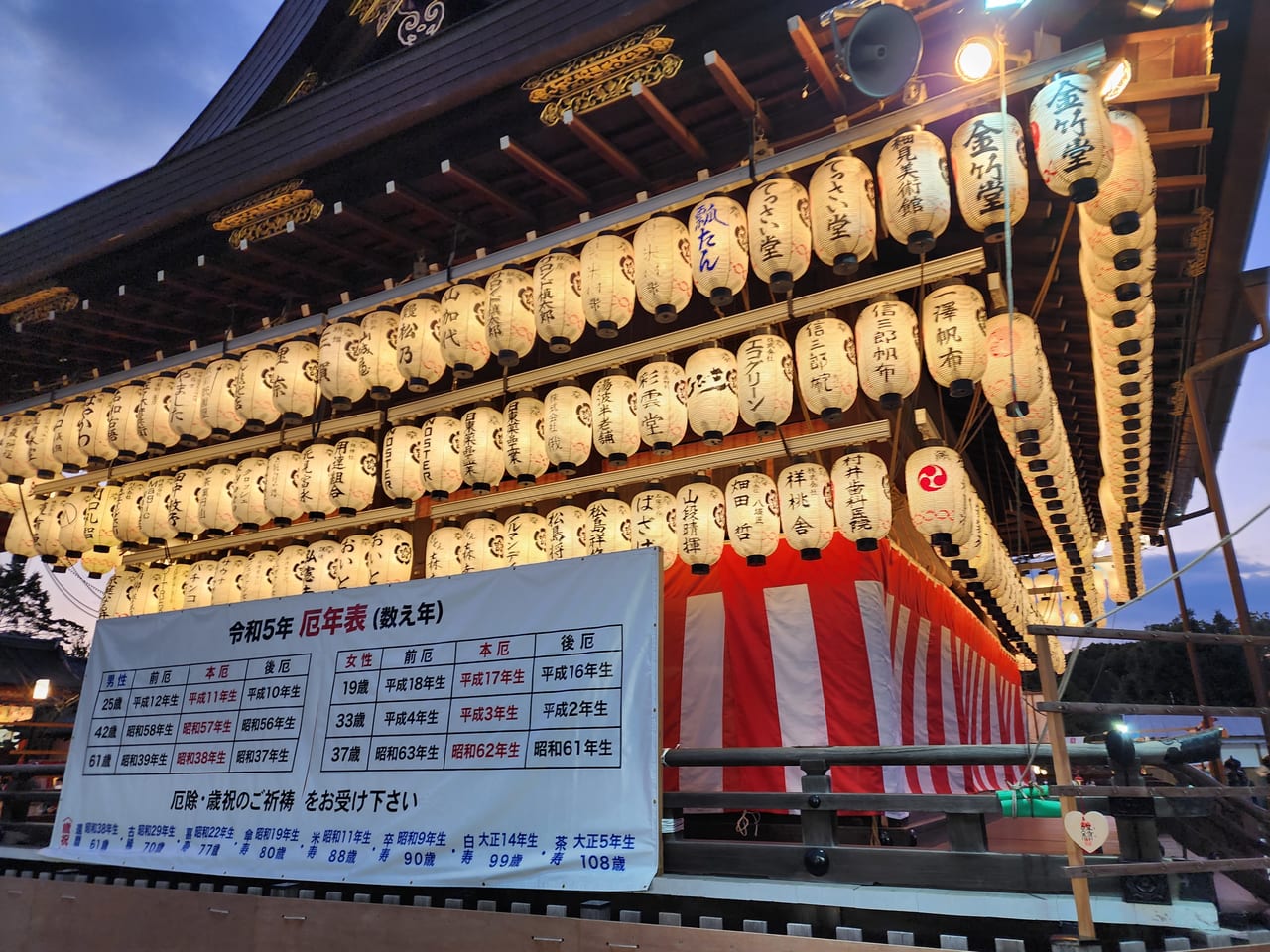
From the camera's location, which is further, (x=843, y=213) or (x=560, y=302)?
(x=560, y=302)

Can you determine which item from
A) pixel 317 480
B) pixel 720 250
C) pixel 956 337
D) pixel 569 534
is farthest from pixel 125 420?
pixel 956 337

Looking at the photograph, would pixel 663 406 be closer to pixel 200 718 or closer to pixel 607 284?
pixel 607 284

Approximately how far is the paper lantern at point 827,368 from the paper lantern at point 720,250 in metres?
0.70

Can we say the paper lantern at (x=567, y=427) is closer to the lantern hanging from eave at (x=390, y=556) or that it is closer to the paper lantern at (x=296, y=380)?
the lantern hanging from eave at (x=390, y=556)

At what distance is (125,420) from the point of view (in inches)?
327

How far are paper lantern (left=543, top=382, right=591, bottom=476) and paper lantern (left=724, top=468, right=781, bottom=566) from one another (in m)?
1.32

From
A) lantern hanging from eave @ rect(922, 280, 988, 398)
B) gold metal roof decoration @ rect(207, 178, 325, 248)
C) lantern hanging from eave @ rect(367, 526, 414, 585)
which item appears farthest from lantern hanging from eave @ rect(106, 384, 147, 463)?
lantern hanging from eave @ rect(922, 280, 988, 398)

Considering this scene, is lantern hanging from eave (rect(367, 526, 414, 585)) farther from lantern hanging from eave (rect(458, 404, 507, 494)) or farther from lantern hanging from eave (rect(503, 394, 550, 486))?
lantern hanging from eave (rect(503, 394, 550, 486))

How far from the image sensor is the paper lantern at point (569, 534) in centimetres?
692

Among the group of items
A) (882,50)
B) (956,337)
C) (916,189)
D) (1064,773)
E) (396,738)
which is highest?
(882,50)

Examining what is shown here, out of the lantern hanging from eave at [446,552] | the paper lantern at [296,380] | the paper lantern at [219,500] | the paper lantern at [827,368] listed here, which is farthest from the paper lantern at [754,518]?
the paper lantern at [219,500]

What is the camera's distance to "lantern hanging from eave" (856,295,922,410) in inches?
213

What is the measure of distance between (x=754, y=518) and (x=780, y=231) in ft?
7.28

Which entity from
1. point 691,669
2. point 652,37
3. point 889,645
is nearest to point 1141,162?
point 652,37
